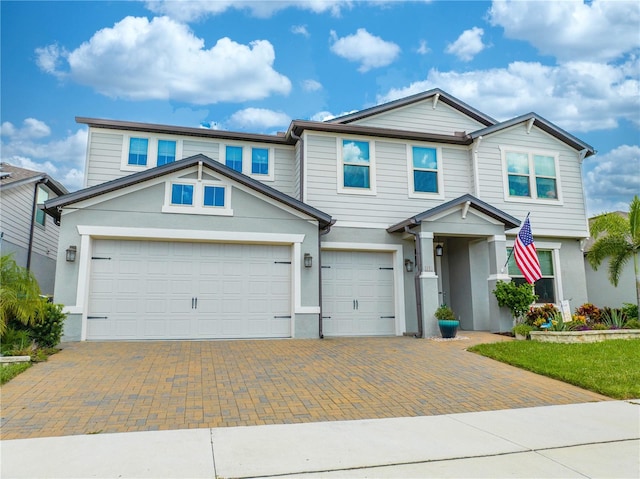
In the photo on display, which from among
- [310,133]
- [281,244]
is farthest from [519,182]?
[281,244]

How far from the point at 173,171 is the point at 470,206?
8.23 meters

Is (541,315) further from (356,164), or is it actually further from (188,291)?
(188,291)

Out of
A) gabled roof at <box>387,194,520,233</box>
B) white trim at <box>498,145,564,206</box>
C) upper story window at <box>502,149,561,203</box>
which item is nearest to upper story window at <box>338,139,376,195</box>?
gabled roof at <box>387,194,520,233</box>

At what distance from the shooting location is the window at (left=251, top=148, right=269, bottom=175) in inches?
562

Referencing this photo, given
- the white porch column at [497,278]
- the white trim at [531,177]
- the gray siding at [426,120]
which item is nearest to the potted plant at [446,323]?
the white porch column at [497,278]

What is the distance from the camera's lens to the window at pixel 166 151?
13750mm

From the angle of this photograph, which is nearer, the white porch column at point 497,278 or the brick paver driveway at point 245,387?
the brick paver driveway at point 245,387

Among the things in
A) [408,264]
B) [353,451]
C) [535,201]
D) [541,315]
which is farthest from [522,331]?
[353,451]

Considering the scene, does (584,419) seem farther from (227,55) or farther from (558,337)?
(227,55)

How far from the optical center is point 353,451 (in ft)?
14.2

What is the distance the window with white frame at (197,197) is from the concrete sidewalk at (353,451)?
24.5 ft

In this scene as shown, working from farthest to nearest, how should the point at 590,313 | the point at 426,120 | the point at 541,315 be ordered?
the point at 426,120 → the point at 590,313 → the point at 541,315

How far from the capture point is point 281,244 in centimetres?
1216

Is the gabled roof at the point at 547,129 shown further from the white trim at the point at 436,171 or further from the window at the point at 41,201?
the window at the point at 41,201
